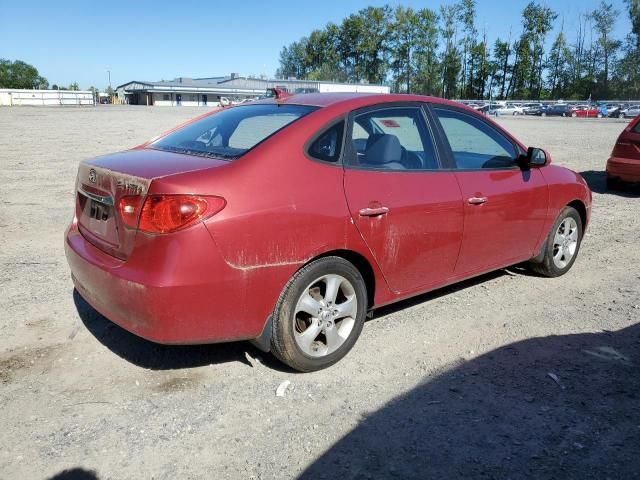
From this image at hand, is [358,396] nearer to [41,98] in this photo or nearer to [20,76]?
[41,98]

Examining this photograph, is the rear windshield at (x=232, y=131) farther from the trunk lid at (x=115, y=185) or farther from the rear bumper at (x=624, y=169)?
the rear bumper at (x=624, y=169)

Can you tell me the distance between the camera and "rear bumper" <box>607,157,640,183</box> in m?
9.62

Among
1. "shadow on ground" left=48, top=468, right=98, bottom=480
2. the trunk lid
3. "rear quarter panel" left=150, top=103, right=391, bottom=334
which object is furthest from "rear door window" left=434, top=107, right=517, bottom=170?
"shadow on ground" left=48, top=468, right=98, bottom=480

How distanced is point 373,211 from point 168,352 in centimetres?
165

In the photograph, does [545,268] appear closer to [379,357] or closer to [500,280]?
[500,280]

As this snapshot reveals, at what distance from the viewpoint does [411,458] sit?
2.70m

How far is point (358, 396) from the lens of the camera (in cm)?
325

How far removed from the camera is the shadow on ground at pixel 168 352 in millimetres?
3598

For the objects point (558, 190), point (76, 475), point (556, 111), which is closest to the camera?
point (76, 475)

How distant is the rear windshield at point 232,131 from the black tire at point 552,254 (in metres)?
2.76

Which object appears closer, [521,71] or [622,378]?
[622,378]

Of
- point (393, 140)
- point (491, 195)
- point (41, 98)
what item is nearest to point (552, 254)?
point (491, 195)

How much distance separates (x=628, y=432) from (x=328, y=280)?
5.87ft

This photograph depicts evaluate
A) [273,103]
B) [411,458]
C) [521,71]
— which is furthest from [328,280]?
[521,71]
